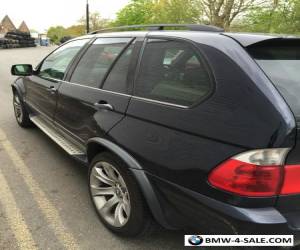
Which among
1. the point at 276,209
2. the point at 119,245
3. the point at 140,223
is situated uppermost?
the point at 276,209

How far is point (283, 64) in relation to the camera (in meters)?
2.22

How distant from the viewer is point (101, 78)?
3250 millimetres

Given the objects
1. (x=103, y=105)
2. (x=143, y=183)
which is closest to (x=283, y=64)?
(x=143, y=183)

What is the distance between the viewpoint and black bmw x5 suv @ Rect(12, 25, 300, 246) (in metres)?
1.92

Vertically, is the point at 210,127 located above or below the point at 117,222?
above

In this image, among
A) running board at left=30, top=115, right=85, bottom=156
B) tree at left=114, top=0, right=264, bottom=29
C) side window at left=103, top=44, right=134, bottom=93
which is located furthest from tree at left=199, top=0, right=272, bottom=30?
side window at left=103, top=44, right=134, bottom=93

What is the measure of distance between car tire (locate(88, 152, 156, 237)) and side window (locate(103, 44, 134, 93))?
558 millimetres

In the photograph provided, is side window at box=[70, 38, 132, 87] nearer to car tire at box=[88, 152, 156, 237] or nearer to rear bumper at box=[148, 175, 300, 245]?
car tire at box=[88, 152, 156, 237]

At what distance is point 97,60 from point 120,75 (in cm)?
62

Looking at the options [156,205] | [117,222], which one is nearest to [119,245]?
[117,222]

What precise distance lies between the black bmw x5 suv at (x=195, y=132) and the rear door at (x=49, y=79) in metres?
0.88

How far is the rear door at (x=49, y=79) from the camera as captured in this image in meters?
4.11

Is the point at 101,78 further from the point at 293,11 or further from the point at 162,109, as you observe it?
the point at 293,11

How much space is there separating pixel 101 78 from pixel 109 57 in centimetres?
21
